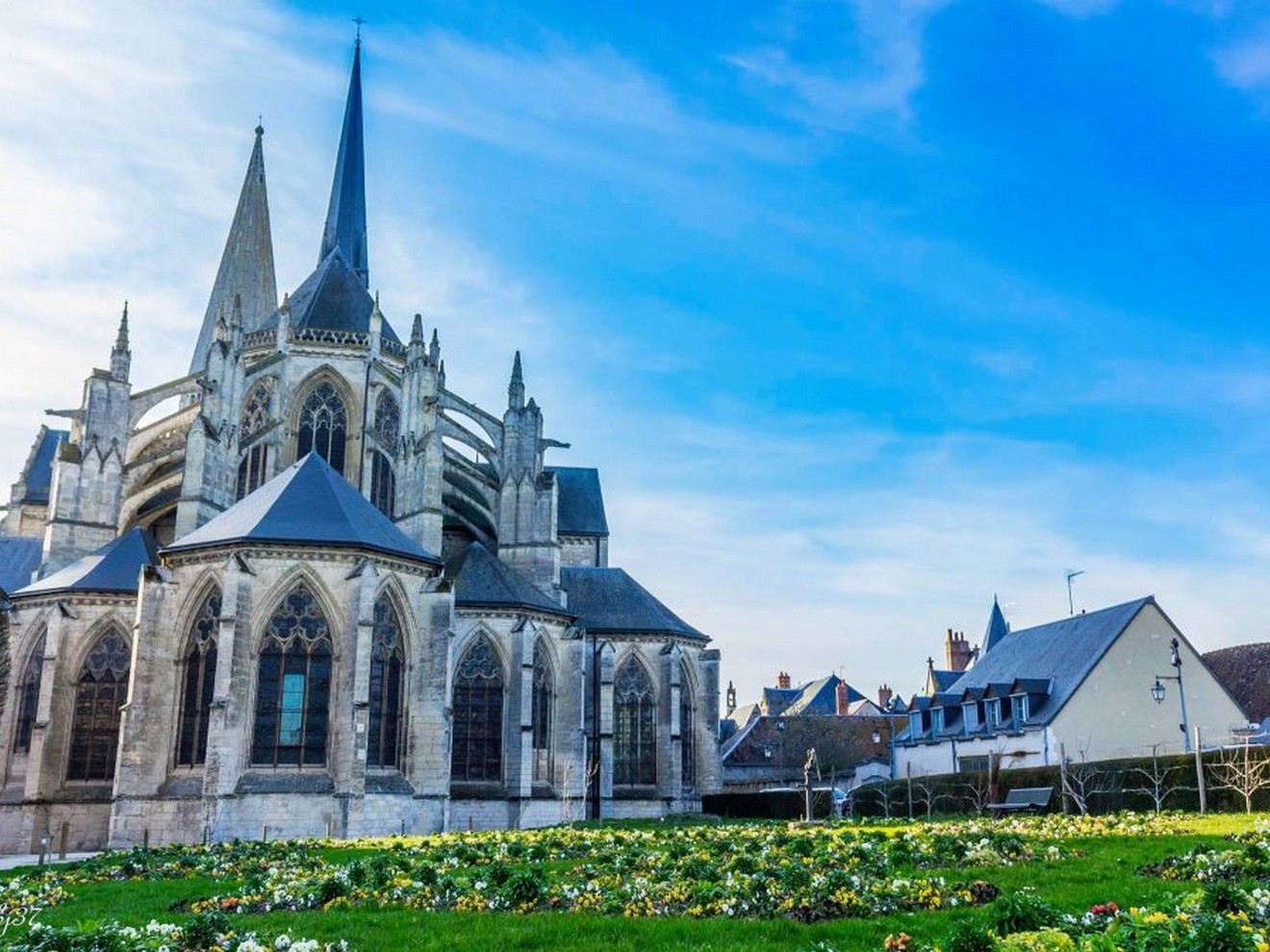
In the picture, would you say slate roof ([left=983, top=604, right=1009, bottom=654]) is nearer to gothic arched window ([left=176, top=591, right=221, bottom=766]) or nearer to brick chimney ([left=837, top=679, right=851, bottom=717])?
brick chimney ([left=837, top=679, right=851, bottom=717])

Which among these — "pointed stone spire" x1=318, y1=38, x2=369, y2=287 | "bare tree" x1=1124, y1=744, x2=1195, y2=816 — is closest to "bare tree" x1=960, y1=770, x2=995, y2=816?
"bare tree" x1=1124, y1=744, x2=1195, y2=816

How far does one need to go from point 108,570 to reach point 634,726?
18.0 m

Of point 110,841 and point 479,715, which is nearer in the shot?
point 110,841

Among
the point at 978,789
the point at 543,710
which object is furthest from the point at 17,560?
the point at 978,789

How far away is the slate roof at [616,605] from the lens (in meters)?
41.3

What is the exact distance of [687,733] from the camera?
42250mm

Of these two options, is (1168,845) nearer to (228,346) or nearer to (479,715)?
(479,715)

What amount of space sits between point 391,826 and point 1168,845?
1976 centimetres

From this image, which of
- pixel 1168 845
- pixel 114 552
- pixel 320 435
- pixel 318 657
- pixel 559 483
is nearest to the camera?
pixel 1168 845

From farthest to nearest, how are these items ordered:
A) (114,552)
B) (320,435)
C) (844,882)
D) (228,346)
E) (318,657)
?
(320,435)
(228,346)
(114,552)
(318,657)
(844,882)

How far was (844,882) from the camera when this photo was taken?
12055 mm

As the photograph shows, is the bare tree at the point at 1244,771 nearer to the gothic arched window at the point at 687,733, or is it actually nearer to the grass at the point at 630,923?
the grass at the point at 630,923

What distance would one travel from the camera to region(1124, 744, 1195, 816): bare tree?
25.5 metres

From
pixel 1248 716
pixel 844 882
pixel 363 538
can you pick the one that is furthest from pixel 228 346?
pixel 1248 716
